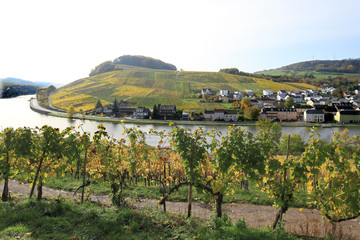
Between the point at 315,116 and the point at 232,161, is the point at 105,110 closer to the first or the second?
the point at 315,116

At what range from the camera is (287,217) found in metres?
Result: 7.02

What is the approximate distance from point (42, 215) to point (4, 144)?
2950 millimetres

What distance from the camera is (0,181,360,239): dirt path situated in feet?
19.6

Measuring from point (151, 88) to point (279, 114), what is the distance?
56.3 metres

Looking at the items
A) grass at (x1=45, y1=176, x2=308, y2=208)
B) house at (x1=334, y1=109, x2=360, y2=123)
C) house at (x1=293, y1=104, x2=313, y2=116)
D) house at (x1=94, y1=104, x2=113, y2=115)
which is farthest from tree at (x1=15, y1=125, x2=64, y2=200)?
house at (x1=293, y1=104, x2=313, y2=116)

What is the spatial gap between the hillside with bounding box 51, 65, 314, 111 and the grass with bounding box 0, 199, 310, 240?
63.3 m

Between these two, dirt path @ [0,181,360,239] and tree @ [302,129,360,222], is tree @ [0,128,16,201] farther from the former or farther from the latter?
tree @ [302,129,360,222]

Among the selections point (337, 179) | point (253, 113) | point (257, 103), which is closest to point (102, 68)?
point (257, 103)

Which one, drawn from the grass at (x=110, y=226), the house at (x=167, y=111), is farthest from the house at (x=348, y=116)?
the grass at (x=110, y=226)

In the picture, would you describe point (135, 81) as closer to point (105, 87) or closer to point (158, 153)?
point (105, 87)

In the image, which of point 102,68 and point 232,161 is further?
point 102,68

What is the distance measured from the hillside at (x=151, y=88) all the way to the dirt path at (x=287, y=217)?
6120 centimetres

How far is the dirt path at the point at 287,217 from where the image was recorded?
235 inches

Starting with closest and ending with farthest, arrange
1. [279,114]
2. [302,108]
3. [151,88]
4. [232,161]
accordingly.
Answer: [232,161] < [279,114] < [302,108] < [151,88]
